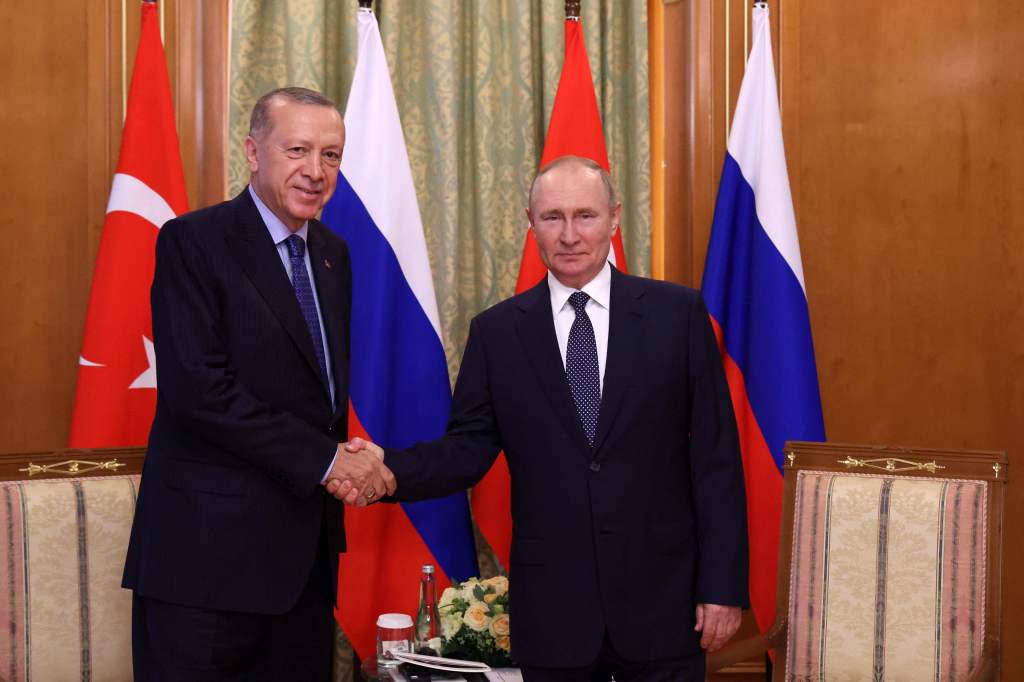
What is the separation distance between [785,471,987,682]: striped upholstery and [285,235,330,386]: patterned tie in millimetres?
1479

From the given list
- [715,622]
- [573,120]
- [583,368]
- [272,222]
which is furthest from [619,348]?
[573,120]

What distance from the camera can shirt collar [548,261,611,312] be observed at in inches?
92.1

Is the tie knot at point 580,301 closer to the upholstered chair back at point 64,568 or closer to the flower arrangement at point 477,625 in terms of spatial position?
the flower arrangement at point 477,625

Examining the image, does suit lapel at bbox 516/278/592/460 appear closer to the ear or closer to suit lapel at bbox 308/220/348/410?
suit lapel at bbox 308/220/348/410

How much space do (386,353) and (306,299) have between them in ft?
2.84

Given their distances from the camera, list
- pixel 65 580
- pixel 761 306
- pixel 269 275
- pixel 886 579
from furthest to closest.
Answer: pixel 761 306 → pixel 886 579 → pixel 65 580 → pixel 269 275

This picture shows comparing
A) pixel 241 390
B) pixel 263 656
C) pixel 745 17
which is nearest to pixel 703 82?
pixel 745 17

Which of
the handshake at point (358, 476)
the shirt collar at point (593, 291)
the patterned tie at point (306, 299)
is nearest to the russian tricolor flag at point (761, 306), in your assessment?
the shirt collar at point (593, 291)

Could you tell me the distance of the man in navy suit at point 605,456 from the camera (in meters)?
2.14

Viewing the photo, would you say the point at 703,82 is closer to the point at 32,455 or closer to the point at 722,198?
the point at 722,198

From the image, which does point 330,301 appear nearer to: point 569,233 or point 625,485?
point 569,233

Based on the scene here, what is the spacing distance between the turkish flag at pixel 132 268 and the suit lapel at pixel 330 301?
0.94 metres

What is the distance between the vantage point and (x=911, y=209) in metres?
3.65

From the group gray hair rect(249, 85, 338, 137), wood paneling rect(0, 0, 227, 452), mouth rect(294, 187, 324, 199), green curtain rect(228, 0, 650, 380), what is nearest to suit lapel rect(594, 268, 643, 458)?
mouth rect(294, 187, 324, 199)
